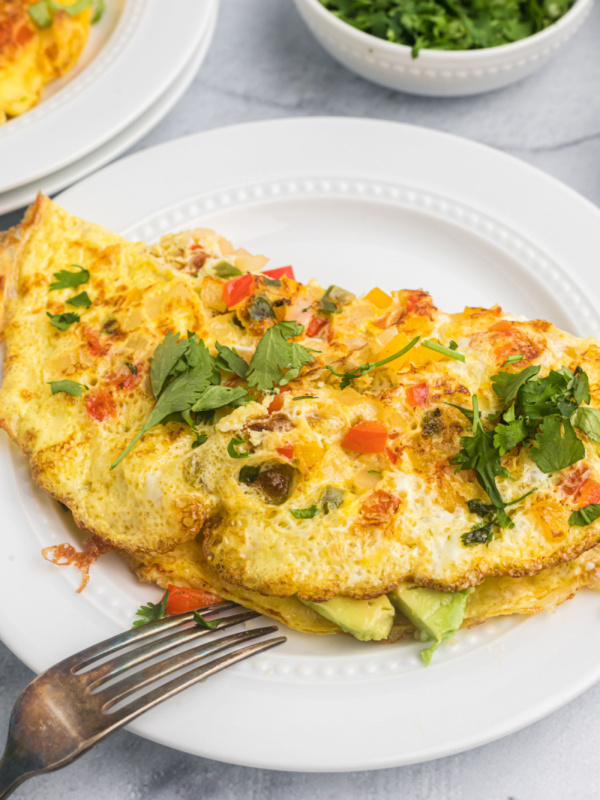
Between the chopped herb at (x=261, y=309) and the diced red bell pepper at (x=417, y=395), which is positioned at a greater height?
the chopped herb at (x=261, y=309)

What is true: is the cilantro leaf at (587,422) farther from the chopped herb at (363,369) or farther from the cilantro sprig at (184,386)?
the cilantro sprig at (184,386)

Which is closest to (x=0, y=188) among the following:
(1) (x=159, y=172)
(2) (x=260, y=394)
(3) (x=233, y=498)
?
(1) (x=159, y=172)

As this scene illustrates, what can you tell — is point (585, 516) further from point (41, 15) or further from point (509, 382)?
point (41, 15)

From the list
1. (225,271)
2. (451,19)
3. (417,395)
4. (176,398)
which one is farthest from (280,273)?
(451,19)

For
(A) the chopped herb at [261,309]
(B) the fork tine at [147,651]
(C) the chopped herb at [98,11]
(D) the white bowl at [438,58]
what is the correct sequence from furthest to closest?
(C) the chopped herb at [98,11] → (D) the white bowl at [438,58] → (A) the chopped herb at [261,309] → (B) the fork tine at [147,651]

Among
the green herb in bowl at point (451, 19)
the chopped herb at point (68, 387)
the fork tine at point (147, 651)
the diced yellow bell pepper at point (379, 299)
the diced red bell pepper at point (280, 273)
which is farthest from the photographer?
the green herb in bowl at point (451, 19)

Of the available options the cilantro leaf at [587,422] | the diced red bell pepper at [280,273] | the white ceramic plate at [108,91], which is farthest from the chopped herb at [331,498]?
the white ceramic plate at [108,91]
